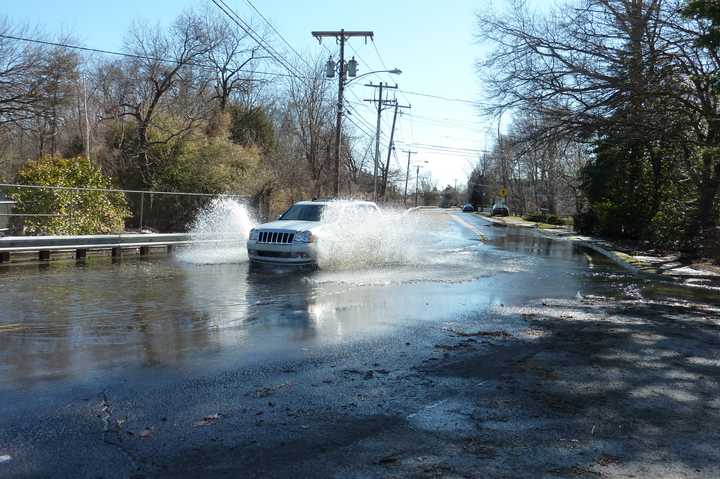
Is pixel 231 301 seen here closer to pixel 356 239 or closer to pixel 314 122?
pixel 356 239

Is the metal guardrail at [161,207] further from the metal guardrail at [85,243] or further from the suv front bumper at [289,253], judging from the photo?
the suv front bumper at [289,253]

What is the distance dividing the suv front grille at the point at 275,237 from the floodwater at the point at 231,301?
0.78 m

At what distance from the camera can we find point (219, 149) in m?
29.2

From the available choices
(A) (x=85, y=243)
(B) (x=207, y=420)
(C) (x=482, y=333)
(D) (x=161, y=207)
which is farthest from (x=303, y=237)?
(D) (x=161, y=207)

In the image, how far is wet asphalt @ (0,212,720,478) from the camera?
14.2 feet

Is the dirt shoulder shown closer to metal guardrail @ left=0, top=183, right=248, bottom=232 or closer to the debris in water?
the debris in water

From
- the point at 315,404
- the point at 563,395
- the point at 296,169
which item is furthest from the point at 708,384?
the point at 296,169

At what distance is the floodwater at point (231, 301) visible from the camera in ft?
23.0

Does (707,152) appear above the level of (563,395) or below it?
above

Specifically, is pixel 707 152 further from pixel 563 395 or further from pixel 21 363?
pixel 21 363

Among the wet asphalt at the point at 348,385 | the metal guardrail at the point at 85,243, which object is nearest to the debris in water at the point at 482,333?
the wet asphalt at the point at 348,385

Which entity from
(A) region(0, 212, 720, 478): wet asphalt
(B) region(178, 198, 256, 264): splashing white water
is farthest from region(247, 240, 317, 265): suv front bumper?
(A) region(0, 212, 720, 478): wet asphalt

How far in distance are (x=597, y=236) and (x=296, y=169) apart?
59.1 feet

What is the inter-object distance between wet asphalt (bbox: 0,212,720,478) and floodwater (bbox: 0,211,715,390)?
6 cm
